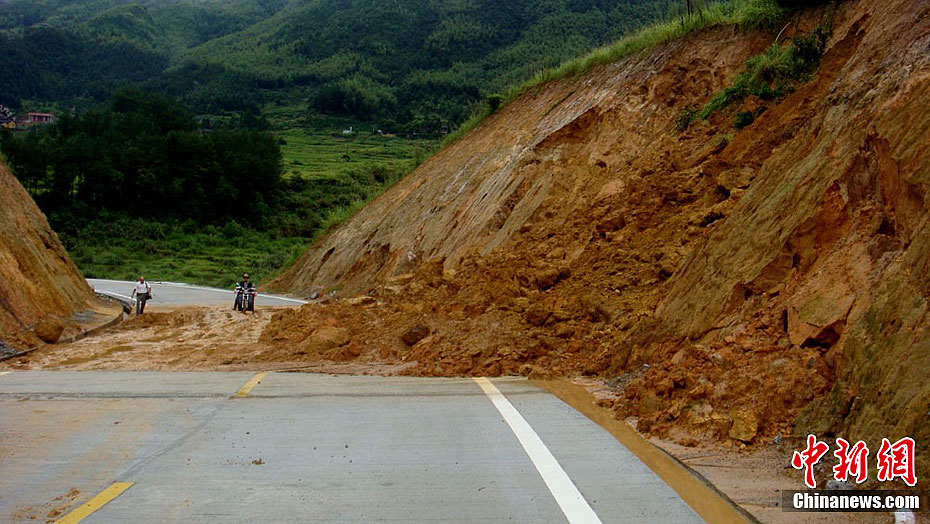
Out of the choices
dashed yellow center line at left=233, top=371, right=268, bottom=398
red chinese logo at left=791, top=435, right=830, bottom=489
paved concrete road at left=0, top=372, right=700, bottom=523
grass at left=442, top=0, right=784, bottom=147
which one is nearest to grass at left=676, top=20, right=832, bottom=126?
grass at left=442, top=0, right=784, bottom=147

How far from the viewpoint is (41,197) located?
55.9 metres

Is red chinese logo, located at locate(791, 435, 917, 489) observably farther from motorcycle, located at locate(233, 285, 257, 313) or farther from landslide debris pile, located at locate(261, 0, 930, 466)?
motorcycle, located at locate(233, 285, 257, 313)

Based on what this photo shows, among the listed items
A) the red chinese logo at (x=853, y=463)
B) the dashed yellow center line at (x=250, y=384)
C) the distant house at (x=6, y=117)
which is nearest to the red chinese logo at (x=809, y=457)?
the red chinese logo at (x=853, y=463)

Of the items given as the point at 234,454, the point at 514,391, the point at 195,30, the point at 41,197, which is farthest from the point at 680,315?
the point at 195,30

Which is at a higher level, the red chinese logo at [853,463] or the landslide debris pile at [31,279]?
the landslide debris pile at [31,279]

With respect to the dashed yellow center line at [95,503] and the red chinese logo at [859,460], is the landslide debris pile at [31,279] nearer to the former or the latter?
the dashed yellow center line at [95,503]

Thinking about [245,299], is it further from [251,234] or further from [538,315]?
[251,234]

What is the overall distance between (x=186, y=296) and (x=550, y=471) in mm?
27732

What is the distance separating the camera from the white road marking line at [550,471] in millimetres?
5161

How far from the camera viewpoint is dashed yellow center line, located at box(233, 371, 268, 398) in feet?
33.7

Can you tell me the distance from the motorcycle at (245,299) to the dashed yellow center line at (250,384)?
10.0m

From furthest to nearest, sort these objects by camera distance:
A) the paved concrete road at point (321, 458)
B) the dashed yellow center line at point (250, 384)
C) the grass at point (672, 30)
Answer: the grass at point (672, 30), the dashed yellow center line at point (250, 384), the paved concrete road at point (321, 458)

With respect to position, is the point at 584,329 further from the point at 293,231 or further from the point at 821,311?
the point at 293,231

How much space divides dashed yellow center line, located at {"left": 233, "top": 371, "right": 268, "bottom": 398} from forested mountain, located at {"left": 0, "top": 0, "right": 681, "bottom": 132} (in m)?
72.6
